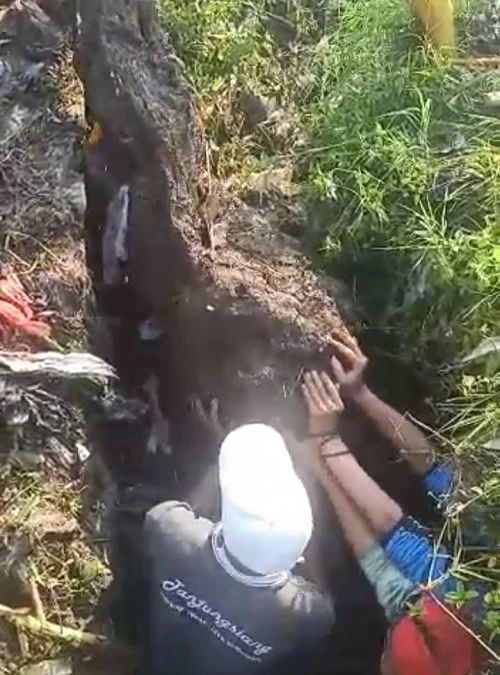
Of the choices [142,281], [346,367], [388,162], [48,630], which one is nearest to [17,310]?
[142,281]

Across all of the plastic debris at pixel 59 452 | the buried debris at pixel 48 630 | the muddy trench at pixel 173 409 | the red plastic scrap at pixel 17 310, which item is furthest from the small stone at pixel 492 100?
the buried debris at pixel 48 630

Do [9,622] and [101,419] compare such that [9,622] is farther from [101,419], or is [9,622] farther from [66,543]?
[101,419]

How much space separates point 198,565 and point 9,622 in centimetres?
46

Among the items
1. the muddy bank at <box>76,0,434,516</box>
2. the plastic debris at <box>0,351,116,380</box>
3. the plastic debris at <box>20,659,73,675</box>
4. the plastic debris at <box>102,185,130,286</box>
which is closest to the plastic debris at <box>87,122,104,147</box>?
the muddy bank at <box>76,0,434,516</box>

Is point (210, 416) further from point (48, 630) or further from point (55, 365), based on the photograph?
point (48, 630)

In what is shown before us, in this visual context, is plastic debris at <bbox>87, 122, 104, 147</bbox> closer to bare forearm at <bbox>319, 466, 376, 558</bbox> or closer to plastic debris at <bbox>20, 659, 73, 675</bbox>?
bare forearm at <bbox>319, 466, 376, 558</bbox>

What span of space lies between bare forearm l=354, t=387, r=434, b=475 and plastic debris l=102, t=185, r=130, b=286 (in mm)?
698

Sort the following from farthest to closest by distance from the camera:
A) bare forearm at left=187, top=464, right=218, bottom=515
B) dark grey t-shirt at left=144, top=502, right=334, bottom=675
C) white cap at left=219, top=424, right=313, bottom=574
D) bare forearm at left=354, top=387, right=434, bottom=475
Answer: bare forearm at left=354, top=387, right=434, bottom=475 → bare forearm at left=187, top=464, right=218, bottom=515 → dark grey t-shirt at left=144, top=502, right=334, bottom=675 → white cap at left=219, top=424, right=313, bottom=574

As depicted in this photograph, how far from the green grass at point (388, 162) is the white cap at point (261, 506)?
18.6 inches

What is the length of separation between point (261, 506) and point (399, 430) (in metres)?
0.73

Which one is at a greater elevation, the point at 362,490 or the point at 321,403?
the point at 321,403

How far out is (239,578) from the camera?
7.43ft

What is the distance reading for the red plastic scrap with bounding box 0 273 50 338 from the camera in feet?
8.42

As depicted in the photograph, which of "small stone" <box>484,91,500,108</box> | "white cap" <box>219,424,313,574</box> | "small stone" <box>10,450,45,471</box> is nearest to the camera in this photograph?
"white cap" <box>219,424,313,574</box>
